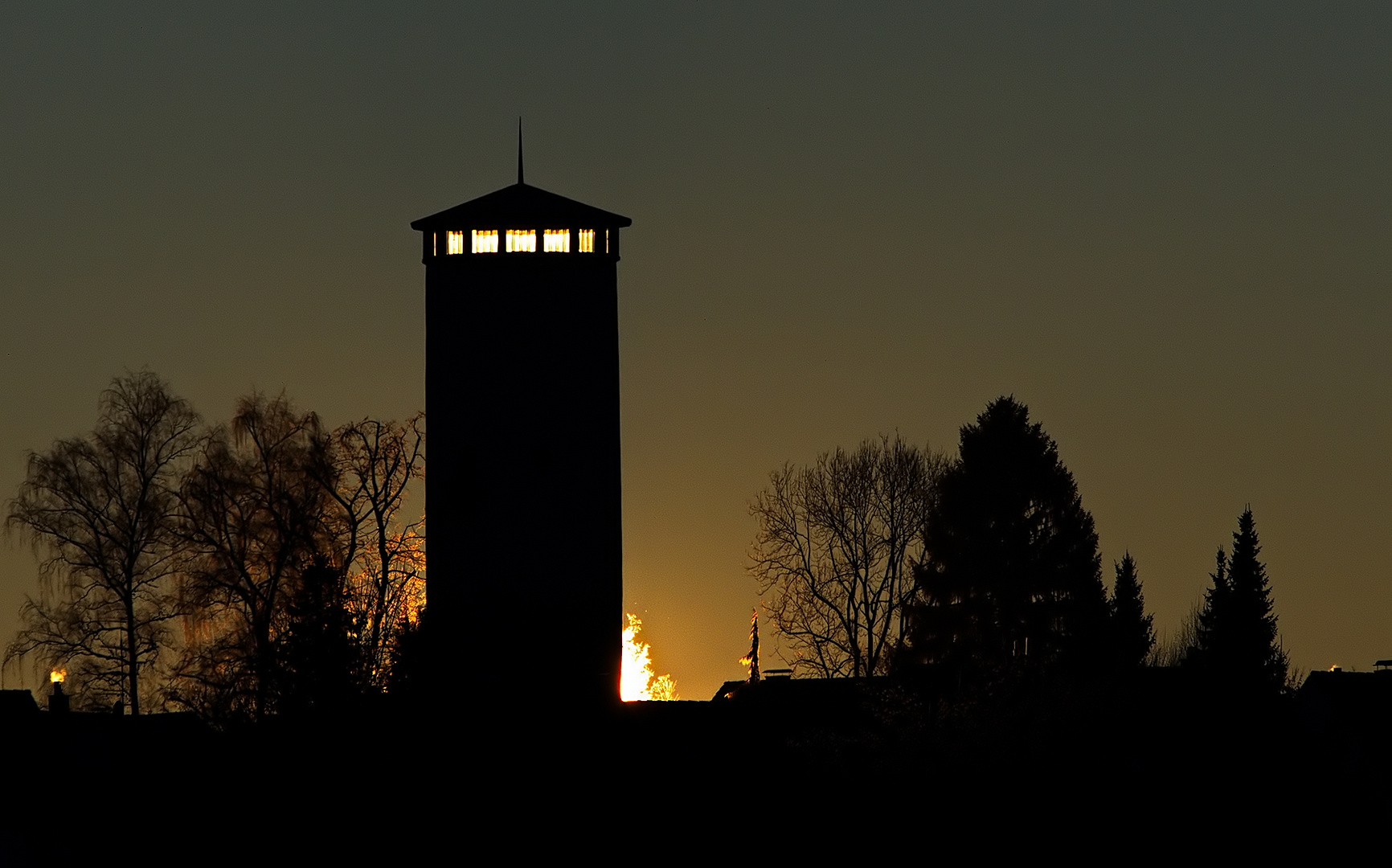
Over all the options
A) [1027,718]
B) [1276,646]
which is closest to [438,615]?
[1027,718]

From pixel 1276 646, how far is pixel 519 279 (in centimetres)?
2753

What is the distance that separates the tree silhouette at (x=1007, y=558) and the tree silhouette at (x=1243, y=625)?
16.0ft

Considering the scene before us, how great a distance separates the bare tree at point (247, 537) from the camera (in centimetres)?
7012

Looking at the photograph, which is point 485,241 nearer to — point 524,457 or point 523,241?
point 523,241

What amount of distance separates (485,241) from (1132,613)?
80.2 feet

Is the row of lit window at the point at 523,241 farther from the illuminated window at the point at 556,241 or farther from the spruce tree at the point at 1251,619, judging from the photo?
the spruce tree at the point at 1251,619

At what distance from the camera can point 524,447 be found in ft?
229

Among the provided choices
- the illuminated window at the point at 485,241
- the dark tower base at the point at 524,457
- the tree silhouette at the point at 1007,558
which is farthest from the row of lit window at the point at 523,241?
the tree silhouette at the point at 1007,558

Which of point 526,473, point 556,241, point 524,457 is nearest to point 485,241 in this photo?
point 556,241

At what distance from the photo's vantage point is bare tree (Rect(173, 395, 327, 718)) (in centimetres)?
Result: 7012

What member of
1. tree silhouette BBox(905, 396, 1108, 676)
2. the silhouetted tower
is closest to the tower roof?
the silhouetted tower

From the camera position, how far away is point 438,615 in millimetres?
68812

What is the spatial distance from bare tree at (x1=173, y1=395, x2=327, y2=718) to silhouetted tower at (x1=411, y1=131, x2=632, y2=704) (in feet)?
12.5

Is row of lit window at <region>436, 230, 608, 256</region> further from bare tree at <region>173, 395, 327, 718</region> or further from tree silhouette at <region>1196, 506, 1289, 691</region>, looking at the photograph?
tree silhouette at <region>1196, 506, 1289, 691</region>
